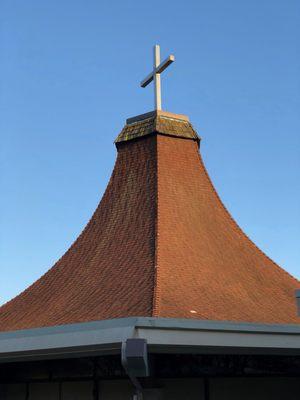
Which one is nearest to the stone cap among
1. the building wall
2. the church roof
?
the church roof

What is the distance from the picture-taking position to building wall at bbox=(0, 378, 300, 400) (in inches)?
383

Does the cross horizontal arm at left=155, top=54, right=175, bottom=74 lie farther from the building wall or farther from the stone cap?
the building wall

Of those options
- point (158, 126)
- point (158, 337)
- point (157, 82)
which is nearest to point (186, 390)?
point (158, 337)

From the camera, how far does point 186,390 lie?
9.77 m

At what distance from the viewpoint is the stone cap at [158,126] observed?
49.1 ft

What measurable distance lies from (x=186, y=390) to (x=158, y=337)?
2.94 metres

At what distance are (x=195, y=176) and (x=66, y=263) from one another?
3.74m

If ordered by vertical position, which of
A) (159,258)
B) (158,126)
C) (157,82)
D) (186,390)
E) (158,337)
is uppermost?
(157,82)

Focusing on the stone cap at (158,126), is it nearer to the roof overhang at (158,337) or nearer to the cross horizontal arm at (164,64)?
the cross horizontal arm at (164,64)

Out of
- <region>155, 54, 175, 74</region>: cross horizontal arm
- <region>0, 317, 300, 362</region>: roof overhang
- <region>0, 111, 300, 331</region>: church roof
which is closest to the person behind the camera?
<region>0, 317, 300, 362</region>: roof overhang

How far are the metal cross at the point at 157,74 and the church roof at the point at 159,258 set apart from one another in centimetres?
47

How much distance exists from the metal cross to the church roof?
470 millimetres

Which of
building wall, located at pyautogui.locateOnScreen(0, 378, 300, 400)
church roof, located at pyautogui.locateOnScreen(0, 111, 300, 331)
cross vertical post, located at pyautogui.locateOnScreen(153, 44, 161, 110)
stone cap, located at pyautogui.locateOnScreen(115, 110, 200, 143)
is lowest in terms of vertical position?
building wall, located at pyautogui.locateOnScreen(0, 378, 300, 400)

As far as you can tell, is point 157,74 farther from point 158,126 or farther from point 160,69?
point 158,126
